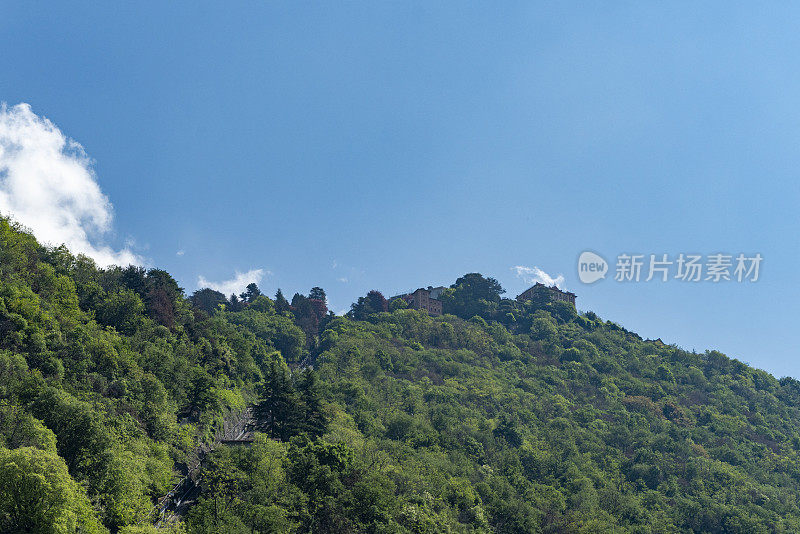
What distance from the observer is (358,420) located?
61.3 m

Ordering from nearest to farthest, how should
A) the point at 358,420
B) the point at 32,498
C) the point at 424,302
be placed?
the point at 32,498
the point at 358,420
the point at 424,302

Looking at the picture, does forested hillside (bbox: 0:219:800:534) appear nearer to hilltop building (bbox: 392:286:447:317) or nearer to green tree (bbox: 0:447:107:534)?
green tree (bbox: 0:447:107:534)

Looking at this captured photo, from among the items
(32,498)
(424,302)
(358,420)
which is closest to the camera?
(32,498)

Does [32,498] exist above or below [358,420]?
below

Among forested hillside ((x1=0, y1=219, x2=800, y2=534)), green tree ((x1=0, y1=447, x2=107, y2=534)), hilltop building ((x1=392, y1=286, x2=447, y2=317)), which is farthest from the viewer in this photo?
hilltop building ((x1=392, y1=286, x2=447, y2=317))

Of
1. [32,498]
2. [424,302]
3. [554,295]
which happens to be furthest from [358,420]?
[554,295]

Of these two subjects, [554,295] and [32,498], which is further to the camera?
[554,295]

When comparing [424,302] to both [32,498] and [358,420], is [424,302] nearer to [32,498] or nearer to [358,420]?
[358,420]

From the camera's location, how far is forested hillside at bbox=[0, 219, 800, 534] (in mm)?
34000

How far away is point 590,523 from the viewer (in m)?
53.9

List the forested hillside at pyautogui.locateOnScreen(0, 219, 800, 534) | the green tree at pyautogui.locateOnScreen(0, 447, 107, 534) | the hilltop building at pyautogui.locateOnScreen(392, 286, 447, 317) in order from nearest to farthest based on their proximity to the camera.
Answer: the green tree at pyautogui.locateOnScreen(0, 447, 107, 534) < the forested hillside at pyautogui.locateOnScreen(0, 219, 800, 534) < the hilltop building at pyautogui.locateOnScreen(392, 286, 447, 317)

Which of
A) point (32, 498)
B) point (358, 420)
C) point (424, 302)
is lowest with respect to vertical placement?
point (32, 498)

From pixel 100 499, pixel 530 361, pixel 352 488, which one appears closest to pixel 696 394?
pixel 530 361

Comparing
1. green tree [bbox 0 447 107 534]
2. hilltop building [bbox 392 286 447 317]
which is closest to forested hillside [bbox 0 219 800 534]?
green tree [bbox 0 447 107 534]
